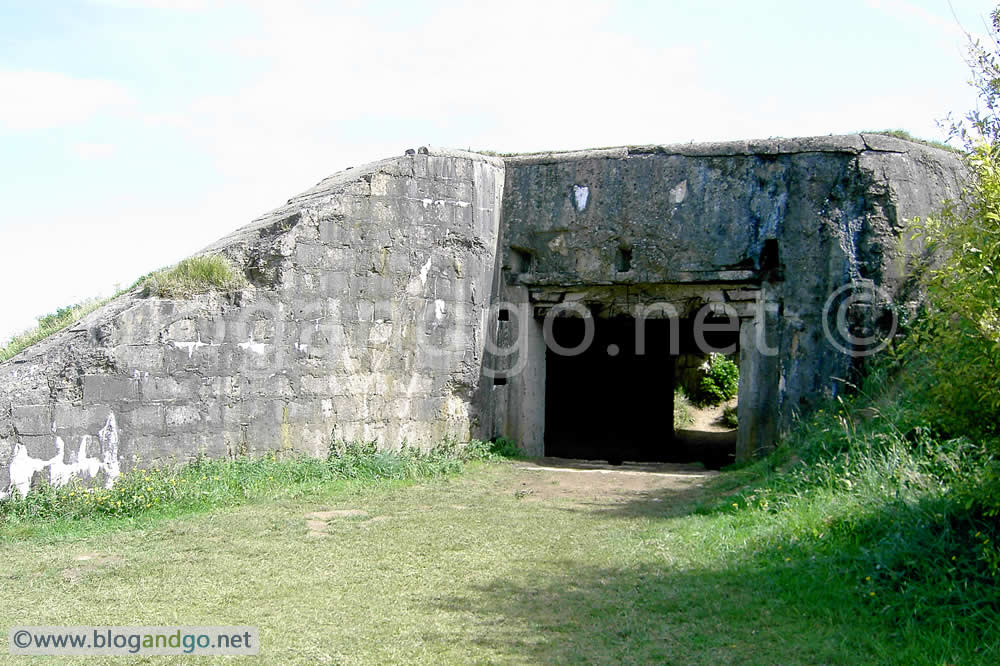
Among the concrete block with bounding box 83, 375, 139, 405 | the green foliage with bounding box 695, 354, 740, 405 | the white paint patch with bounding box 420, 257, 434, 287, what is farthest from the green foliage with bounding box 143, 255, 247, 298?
the green foliage with bounding box 695, 354, 740, 405

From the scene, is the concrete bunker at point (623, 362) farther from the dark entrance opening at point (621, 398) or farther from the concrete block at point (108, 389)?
the concrete block at point (108, 389)

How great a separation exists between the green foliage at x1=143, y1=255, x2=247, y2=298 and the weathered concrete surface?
0.13 meters

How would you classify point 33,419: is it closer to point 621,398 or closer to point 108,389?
point 108,389

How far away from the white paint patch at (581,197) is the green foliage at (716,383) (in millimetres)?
11731

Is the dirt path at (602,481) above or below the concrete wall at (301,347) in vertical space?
below

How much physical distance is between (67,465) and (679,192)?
6133 millimetres

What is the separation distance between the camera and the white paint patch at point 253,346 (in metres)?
7.25

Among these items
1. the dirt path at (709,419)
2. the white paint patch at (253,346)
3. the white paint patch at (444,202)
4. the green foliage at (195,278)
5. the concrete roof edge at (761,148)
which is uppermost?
the concrete roof edge at (761,148)

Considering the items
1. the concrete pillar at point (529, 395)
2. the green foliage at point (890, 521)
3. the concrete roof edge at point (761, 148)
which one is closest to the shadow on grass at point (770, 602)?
the green foliage at point (890, 521)

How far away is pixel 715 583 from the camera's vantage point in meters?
4.59

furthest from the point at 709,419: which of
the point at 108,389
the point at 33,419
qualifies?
the point at 33,419

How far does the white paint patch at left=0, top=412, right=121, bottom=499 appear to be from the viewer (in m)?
5.82

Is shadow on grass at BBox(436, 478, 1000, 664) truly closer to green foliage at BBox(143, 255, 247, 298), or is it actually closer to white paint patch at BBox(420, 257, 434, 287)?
green foliage at BBox(143, 255, 247, 298)

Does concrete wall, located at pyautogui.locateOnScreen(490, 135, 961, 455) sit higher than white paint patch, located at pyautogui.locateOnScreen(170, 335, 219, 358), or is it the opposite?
concrete wall, located at pyautogui.locateOnScreen(490, 135, 961, 455)
